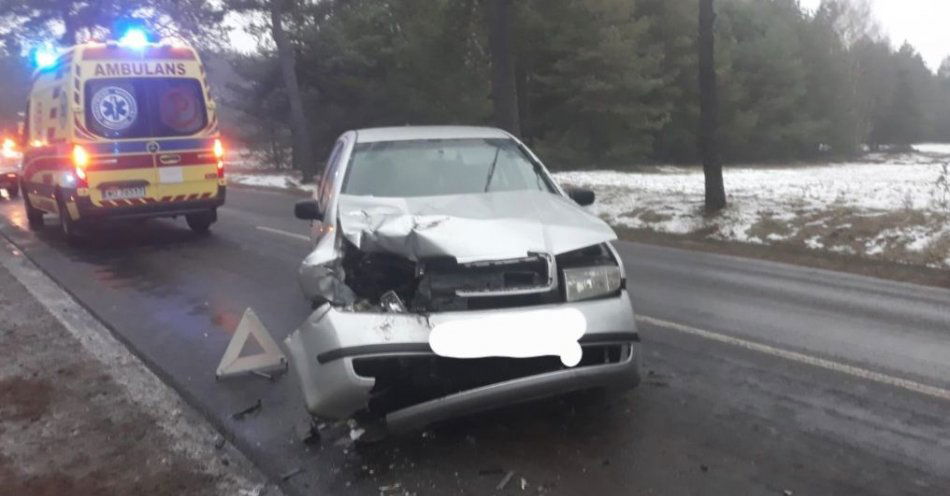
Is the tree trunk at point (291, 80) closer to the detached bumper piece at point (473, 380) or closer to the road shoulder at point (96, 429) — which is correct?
the road shoulder at point (96, 429)

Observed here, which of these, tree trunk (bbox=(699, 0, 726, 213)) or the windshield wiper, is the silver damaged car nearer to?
the windshield wiper

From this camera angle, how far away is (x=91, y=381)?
19.4ft

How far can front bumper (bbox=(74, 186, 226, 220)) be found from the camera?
12491mm

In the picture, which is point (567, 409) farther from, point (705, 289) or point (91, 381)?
point (705, 289)

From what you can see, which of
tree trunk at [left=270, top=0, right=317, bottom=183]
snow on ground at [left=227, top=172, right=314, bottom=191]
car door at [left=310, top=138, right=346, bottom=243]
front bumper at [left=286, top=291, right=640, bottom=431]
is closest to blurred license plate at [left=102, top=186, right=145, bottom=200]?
car door at [left=310, top=138, right=346, bottom=243]

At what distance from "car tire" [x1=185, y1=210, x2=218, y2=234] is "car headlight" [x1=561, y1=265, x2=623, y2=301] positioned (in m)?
11.1

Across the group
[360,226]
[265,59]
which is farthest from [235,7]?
[360,226]

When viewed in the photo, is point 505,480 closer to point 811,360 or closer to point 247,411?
point 247,411

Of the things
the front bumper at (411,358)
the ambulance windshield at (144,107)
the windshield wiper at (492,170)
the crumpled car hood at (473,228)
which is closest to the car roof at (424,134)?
the windshield wiper at (492,170)

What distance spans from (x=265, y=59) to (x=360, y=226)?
104 ft

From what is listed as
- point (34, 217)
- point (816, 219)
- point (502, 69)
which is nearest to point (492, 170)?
point (816, 219)

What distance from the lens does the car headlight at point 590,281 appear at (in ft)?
15.2

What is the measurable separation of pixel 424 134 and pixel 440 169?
59 cm

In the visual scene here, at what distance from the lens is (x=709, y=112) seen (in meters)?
15.5
